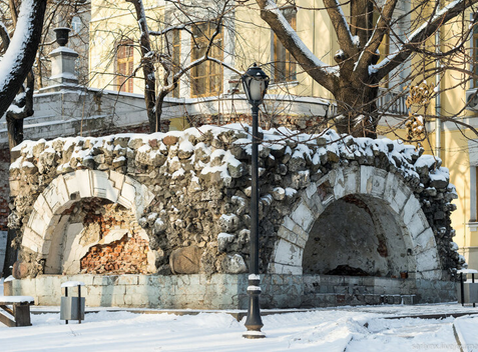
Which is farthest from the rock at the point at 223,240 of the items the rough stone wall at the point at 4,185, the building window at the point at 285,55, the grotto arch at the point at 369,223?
the building window at the point at 285,55

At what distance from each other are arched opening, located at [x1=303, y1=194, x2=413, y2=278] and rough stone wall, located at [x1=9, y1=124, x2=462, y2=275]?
1469 millimetres

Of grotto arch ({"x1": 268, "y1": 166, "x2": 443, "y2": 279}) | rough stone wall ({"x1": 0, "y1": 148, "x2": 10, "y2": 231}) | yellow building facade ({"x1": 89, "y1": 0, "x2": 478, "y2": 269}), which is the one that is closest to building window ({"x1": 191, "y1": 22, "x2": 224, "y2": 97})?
yellow building facade ({"x1": 89, "y1": 0, "x2": 478, "y2": 269})

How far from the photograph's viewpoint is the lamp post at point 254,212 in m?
9.59

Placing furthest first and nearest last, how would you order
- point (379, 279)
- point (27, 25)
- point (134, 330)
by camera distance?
point (379, 279) < point (27, 25) < point (134, 330)

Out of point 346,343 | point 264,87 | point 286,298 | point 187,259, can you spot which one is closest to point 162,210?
point 187,259

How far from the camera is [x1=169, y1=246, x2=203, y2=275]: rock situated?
1230 cm

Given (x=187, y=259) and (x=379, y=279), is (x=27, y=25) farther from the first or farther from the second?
(x=379, y=279)

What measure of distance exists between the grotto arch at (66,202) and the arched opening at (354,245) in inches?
139

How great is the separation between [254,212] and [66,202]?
4513mm

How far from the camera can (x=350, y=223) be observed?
15.2 metres

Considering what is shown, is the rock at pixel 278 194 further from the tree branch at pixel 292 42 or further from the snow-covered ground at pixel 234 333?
the tree branch at pixel 292 42

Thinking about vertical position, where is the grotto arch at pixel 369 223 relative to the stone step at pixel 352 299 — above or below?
above

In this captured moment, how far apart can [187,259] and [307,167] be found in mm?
2284

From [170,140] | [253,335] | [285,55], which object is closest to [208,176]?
[170,140]
